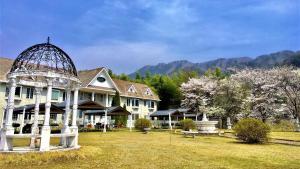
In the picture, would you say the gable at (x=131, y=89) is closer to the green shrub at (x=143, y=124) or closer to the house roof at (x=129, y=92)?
the house roof at (x=129, y=92)

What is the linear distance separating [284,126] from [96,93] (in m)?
29.2

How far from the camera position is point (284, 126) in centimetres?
3766

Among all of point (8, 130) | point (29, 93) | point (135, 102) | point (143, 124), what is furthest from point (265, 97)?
Answer: point (8, 130)

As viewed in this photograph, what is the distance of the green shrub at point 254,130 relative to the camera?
18.9m

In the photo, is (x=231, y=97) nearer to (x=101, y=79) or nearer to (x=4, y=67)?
(x=101, y=79)

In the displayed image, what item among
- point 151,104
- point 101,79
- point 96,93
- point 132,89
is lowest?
point 151,104

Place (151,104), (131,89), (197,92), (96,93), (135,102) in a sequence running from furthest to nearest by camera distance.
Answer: (197,92) < (151,104) < (135,102) < (131,89) < (96,93)

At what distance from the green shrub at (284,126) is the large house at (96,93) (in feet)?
70.2

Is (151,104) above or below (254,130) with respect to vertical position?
above

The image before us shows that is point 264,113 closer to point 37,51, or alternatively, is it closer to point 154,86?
point 154,86

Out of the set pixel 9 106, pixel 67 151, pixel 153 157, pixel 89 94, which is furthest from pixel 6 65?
pixel 153 157

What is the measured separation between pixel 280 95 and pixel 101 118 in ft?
91.8

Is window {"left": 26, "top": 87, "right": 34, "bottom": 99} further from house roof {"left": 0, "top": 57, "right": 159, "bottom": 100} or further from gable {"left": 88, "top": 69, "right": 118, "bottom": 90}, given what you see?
gable {"left": 88, "top": 69, "right": 118, "bottom": 90}

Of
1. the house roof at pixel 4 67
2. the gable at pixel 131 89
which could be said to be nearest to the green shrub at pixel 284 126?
the gable at pixel 131 89
